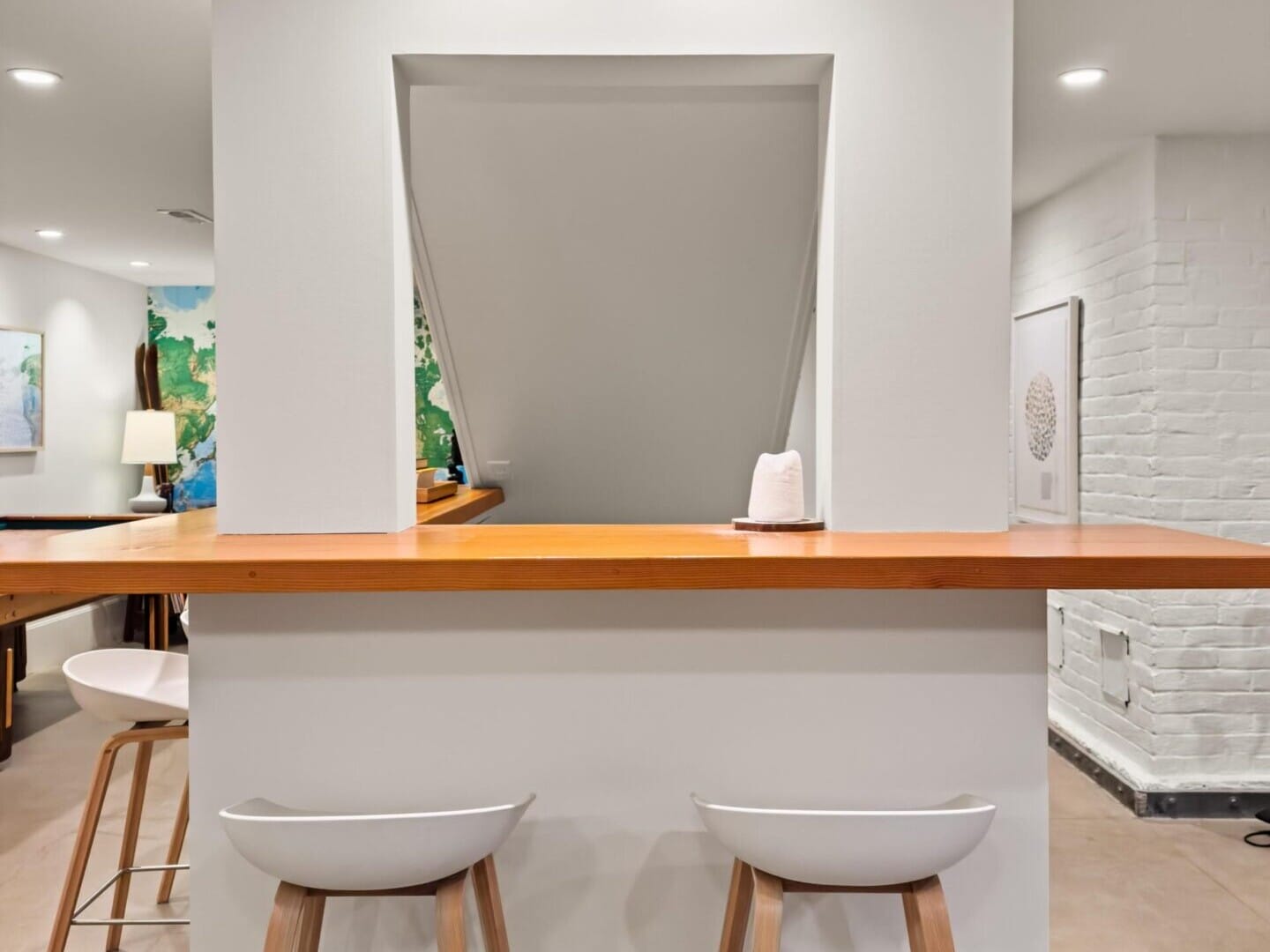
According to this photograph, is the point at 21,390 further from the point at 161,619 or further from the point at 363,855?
the point at 363,855

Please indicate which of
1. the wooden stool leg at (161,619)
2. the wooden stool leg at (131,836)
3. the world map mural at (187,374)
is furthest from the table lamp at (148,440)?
the wooden stool leg at (131,836)

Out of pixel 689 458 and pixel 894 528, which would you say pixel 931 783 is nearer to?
pixel 894 528

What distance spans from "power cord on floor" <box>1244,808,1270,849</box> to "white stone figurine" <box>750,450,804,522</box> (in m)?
2.38

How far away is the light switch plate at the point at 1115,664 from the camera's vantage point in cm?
352

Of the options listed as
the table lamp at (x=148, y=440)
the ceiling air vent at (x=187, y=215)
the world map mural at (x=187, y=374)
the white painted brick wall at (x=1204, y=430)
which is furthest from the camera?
the world map mural at (x=187, y=374)

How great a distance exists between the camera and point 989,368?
5.74ft

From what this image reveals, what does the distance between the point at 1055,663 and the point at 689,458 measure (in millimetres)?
1939

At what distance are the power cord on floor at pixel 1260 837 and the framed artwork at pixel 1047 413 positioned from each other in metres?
1.18

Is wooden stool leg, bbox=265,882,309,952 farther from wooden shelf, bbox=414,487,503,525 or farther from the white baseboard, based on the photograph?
the white baseboard

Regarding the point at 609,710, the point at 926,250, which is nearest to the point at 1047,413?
the point at 926,250

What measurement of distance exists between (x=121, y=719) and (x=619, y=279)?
159 centimetres

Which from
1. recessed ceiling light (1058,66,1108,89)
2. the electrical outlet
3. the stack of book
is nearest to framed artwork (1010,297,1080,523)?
the electrical outlet

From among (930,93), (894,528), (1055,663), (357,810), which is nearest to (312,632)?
(357,810)

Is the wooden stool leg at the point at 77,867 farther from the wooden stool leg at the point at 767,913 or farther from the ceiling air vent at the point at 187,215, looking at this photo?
the ceiling air vent at the point at 187,215
